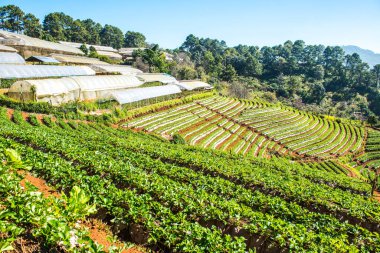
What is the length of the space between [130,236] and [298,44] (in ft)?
646

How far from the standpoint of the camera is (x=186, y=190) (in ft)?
45.0

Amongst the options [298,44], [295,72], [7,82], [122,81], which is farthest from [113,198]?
[298,44]

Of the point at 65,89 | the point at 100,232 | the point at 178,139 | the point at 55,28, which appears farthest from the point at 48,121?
the point at 55,28

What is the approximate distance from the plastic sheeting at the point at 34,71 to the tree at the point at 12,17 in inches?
2122

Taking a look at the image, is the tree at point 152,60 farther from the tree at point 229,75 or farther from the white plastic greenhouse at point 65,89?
the white plastic greenhouse at point 65,89

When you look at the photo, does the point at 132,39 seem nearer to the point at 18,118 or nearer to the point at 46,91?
the point at 46,91

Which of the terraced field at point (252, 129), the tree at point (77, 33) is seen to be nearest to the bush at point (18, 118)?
the terraced field at point (252, 129)

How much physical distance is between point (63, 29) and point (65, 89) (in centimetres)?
8736

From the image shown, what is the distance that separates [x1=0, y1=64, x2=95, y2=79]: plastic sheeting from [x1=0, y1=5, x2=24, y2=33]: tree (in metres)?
53.9

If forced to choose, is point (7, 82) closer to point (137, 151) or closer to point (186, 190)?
point (137, 151)

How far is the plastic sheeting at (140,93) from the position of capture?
48.6m

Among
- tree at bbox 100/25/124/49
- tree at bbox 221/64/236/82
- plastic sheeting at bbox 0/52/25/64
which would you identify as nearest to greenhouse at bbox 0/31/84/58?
plastic sheeting at bbox 0/52/25/64

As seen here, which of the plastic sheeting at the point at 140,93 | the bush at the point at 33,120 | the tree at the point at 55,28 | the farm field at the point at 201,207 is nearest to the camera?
the farm field at the point at 201,207

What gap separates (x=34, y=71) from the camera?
4509 centimetres
